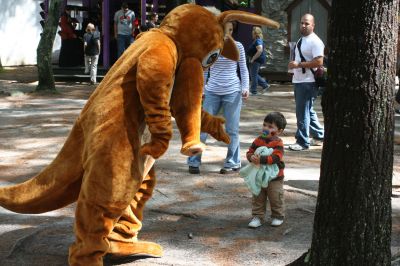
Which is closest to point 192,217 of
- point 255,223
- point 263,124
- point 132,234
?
point 255,223

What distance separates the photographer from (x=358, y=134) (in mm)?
4285

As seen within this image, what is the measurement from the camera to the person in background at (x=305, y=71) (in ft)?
32.0

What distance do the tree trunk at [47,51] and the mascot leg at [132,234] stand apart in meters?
12.3

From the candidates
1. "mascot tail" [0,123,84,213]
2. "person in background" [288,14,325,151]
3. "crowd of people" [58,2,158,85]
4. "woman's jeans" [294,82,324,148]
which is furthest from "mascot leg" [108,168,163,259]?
"crowd of people" [58,2,158,85]

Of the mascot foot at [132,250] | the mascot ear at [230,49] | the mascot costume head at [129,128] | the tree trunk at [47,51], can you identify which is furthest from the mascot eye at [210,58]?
the tree trunk at [47,51]

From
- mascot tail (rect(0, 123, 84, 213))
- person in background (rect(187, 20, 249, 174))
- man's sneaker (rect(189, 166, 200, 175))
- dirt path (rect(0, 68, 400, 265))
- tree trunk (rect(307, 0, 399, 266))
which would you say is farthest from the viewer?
man's sneaker (rect(189, 166, 200, 175))

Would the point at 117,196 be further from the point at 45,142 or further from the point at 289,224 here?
the point at 45,142

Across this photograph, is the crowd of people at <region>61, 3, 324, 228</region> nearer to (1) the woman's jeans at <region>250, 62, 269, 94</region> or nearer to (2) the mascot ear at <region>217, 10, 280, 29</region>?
(2) the mascot ear at <region>217, 10, 280, 29</region>

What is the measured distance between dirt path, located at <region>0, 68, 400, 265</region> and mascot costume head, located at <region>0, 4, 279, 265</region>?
673 mm

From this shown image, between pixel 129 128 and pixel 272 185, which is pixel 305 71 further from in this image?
pixel 129 128

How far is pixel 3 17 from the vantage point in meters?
25.2

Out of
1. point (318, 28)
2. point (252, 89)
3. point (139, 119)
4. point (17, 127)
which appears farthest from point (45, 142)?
point (318, 28)

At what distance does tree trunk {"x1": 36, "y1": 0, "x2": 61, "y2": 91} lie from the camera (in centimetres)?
1725

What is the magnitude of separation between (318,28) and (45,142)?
1194 centimetres
